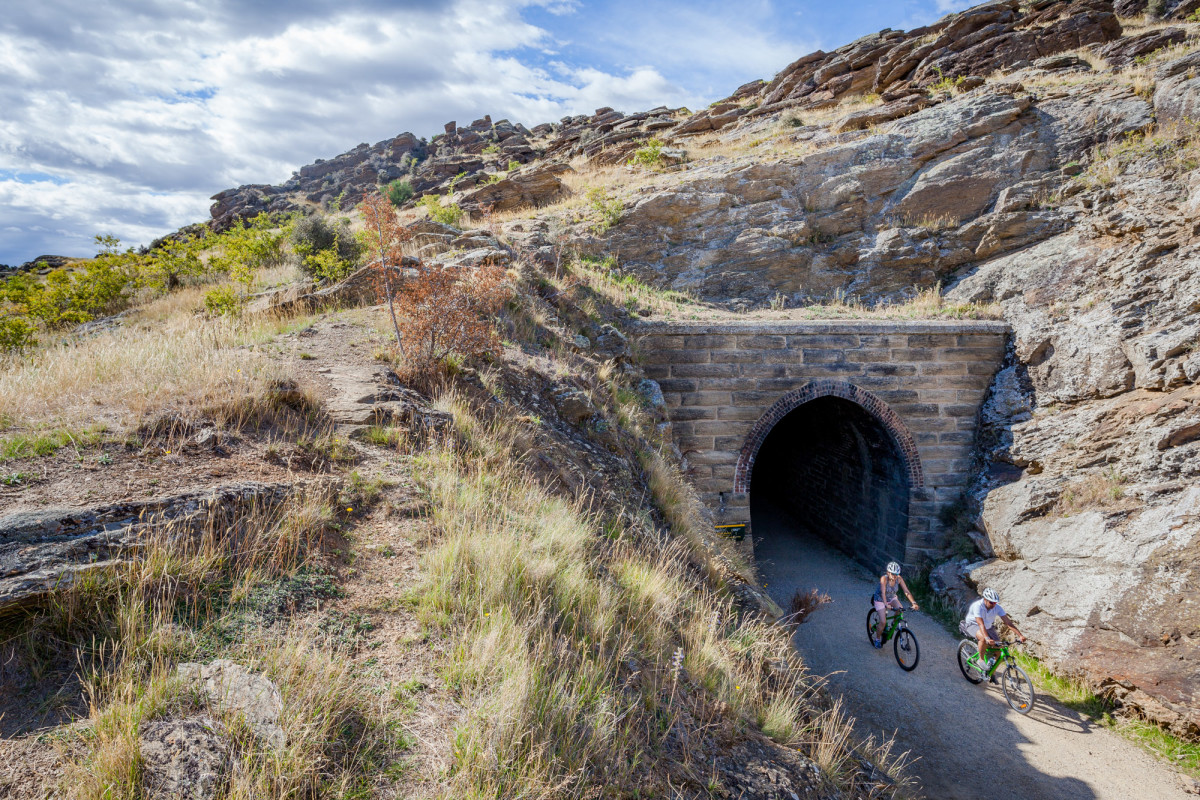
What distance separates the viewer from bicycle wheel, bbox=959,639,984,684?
8.87 m

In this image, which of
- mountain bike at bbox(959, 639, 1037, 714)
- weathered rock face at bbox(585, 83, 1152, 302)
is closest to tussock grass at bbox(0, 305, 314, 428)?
mountain bike at bbox(959, 639, 1037, 714)

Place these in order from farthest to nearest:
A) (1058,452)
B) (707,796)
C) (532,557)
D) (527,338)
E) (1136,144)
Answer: (1136,144) < (1058,452) < (527,338) < (532,557) < (707,796)

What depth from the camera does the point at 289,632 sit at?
2.93 meters

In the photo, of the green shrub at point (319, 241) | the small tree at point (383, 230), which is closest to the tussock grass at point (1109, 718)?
the small tree at point (383, 230)

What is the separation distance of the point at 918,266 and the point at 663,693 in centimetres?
1681

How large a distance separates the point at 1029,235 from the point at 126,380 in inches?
764

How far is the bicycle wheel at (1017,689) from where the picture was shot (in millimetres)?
8109

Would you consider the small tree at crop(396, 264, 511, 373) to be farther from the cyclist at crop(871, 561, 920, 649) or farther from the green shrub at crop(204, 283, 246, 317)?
the cyclist at crop(871, 561, 920, 649)

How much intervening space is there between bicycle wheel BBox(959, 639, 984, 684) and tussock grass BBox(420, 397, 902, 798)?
5.22 m

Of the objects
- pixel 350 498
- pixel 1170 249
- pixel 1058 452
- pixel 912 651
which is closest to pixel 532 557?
pixel 350 498

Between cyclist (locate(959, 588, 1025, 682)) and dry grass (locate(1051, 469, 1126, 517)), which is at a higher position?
dry grass (locate(1051, 469, 1126, 517))

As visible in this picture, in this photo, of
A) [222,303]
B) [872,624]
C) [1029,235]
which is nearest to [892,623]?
[872,624]

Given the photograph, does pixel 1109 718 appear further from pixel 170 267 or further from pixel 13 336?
pixel 170 267

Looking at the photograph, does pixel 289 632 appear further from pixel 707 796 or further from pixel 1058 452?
pixel 1058 452
